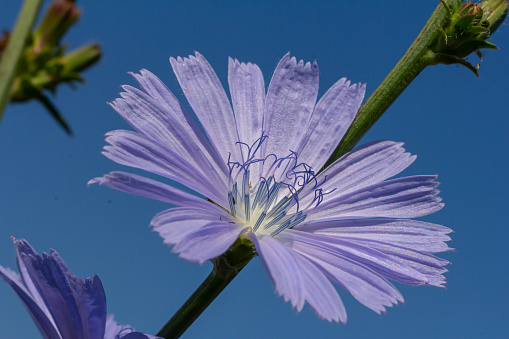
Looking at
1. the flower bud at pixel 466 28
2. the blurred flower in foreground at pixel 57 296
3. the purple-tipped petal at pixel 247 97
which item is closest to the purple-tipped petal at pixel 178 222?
the blurred flower in foreground at pixel 57 296

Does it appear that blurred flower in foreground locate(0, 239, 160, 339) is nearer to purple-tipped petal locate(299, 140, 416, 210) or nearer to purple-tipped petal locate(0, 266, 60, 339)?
purple-tipped petal locate(0, 266, 60, 339)

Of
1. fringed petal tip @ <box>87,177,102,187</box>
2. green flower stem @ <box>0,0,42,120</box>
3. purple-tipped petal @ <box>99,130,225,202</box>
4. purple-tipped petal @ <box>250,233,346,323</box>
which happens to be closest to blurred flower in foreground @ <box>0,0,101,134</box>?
green flower stem @ <box>0,0,42,120</box>

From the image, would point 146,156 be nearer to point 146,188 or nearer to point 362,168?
point 146,188

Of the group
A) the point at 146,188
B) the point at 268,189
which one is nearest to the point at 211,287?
the point at 146,188

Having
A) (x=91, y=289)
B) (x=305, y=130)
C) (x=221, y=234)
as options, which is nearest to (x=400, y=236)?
(x=305, y=130)

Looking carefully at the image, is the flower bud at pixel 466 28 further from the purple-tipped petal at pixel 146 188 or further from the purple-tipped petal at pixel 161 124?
the purple-tipped petal at pixel 146 188

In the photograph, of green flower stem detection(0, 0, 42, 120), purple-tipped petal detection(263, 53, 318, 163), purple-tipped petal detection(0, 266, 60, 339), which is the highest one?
purple-tipped petal detection(263, 53, 318, 163)

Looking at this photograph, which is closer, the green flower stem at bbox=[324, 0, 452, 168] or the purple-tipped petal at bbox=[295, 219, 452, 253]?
the green flower stem at bbox=[324, 0, 452, 168]
